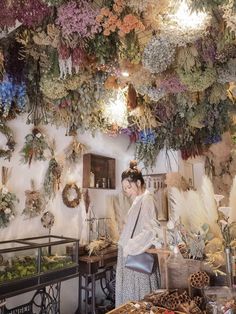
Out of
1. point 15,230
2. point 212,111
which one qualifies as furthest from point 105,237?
point 212,111

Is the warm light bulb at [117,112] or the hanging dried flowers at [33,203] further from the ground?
the warm light bulb at [117,112]

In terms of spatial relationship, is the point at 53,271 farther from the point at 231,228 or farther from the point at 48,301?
the point at 231,228

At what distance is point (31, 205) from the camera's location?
3.48 m

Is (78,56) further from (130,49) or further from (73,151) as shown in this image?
(73,151)

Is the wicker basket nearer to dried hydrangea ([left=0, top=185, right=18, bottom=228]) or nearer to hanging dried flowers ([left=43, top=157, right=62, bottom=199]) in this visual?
dried hydrangea ([left=0, top=185, right=18, bottom=228])

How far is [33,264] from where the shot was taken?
2912mm

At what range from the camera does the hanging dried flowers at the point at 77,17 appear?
1.80 meters

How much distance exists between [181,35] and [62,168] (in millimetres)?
2552

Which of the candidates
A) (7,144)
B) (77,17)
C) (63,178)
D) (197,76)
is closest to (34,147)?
(7,144)

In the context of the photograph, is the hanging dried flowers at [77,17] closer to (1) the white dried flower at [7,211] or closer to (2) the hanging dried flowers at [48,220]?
(1) the white dried flower at [7,211]

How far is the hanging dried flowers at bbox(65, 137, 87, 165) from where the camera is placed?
4.09 metres

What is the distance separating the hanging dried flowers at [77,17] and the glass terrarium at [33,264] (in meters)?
1.98

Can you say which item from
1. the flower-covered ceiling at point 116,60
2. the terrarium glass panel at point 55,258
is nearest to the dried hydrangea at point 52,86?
the flower-covered ceiling at point 116,60

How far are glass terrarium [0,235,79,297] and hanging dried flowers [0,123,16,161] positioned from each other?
950 millimetres
